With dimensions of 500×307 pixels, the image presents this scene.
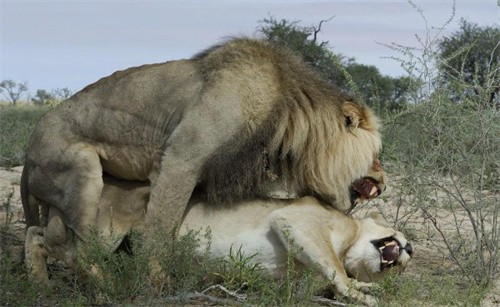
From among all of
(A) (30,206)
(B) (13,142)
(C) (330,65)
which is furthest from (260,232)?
(C) (330,65)

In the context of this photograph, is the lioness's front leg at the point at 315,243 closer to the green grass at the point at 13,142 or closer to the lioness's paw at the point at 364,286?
the lioness's paw at the point at 364,286

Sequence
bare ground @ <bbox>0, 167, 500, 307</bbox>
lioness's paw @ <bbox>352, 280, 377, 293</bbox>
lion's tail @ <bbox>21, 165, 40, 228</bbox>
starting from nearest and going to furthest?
lioness's paw @ <bbox>352, 280, 377, 293</bbox>, lion's tail @ <bbox>21, 165, 40, 228</bbox>, bare ground @ <bbox>0, 167, 500, 307</bbox>

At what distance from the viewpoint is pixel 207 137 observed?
19.7ft

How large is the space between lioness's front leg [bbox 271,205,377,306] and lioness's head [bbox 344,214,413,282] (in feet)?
0.51

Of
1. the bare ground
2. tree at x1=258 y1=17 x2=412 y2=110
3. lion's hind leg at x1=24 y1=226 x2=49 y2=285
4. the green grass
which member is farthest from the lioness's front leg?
tree at x1=258 y1=17 x2=412 y2=110

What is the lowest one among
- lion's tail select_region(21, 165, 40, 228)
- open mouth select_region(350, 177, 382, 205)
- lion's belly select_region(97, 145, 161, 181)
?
Result: lion's tail select_region(21, 165, 40, 228)

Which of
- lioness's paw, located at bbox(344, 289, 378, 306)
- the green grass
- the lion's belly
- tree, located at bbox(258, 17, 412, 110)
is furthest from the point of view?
tree, located at bbox(258, 17, 412, 110)

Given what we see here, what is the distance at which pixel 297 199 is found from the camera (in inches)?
250

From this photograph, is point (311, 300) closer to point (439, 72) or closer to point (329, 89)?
point (329, 89)

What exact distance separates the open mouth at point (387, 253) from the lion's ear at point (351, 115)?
83 centimetres

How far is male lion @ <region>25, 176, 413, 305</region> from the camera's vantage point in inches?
241

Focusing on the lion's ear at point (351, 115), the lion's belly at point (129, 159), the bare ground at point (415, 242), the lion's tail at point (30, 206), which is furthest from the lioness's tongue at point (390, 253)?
the lion's tail at point (30, 206)

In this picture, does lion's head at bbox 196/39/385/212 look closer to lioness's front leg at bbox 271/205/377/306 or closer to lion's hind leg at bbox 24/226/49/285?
lioness's front leg at bbox 271/205/377/306

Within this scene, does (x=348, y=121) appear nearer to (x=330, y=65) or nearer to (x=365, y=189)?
(x=365, y=189)
